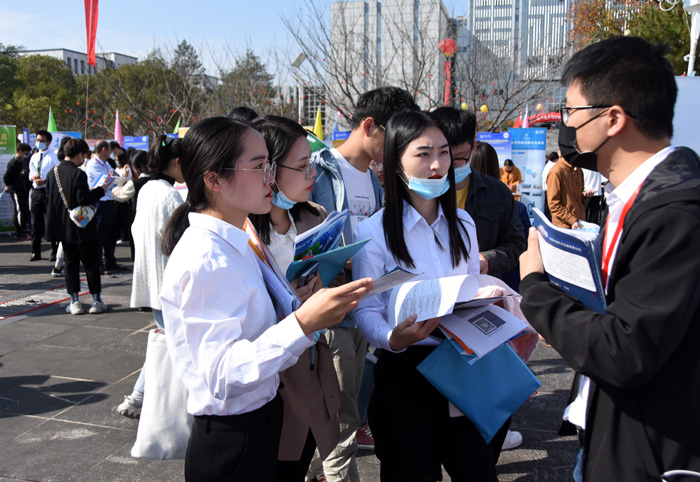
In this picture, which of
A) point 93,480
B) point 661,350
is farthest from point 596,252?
point 93,480

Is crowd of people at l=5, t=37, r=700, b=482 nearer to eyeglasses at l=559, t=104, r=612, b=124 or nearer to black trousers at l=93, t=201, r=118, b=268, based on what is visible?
eyeglasses at l=559, t=104, r=612, b=124

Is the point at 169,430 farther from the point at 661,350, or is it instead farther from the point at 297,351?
the point at 661,350

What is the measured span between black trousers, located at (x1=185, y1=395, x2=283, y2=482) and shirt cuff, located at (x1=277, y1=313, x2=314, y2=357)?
344 millimetres

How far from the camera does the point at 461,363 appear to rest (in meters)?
2.12

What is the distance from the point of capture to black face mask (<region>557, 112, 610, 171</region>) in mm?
1651

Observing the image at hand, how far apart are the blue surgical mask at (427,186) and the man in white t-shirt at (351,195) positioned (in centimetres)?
61

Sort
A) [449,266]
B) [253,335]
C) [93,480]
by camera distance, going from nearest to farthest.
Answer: [253,335] → [449,266] → [93,480]

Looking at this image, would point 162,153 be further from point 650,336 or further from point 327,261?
point 650,336

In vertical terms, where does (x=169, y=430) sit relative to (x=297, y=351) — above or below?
below

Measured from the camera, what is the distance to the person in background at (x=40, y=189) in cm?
1053

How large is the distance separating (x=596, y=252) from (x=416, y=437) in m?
1.13

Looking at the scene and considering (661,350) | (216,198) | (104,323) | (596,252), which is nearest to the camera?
(661,350)

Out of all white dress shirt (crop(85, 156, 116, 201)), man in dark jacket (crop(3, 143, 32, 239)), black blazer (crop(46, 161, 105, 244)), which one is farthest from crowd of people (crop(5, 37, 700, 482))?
man in dark jacket (crop(3, 143, 32, 239))

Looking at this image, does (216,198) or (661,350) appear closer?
(661,350)
